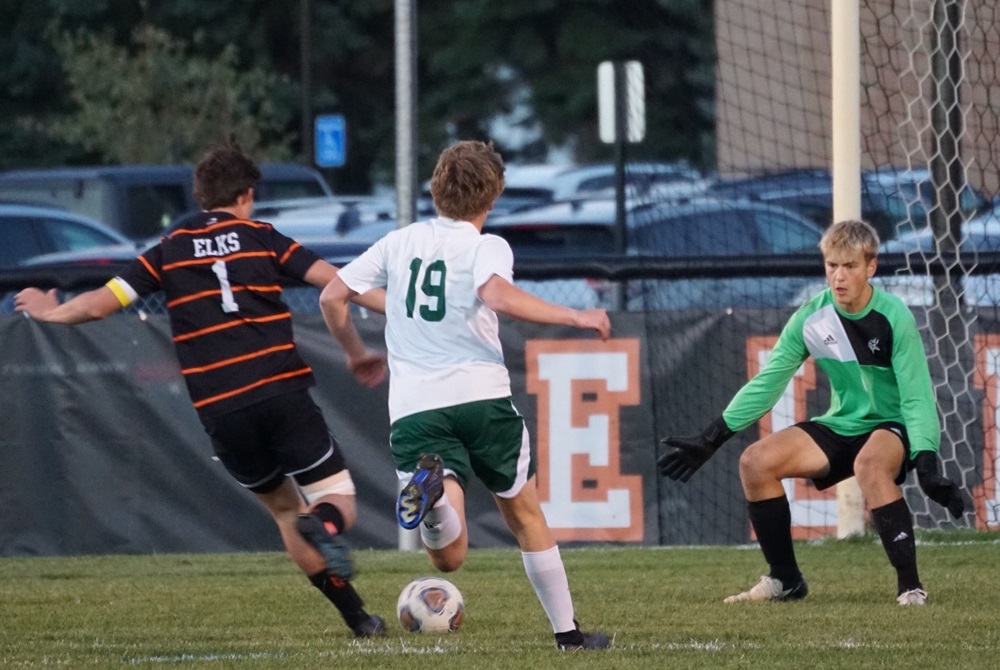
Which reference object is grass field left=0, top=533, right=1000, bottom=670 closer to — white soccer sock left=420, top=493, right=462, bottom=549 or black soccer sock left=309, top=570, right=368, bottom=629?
black soccer sock left=309, top=570, right=368, bottom=629

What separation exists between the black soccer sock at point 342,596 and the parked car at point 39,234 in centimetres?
998

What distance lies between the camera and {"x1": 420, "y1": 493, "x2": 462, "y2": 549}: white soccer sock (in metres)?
6.27

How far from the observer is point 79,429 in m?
10.5

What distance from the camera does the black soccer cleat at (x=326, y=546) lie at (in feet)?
20.9

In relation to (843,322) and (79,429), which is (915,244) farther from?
(79,429)

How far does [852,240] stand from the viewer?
7.52m

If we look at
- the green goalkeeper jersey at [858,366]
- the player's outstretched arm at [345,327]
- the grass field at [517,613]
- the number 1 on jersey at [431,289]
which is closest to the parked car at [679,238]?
the grass field at [517,613]

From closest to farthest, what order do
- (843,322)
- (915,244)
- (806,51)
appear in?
1. (843,322)
2. (915,244)
3. (806,51)

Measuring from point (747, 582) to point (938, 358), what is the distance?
7.38 ft

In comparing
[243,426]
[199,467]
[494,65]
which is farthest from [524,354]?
[494,65]

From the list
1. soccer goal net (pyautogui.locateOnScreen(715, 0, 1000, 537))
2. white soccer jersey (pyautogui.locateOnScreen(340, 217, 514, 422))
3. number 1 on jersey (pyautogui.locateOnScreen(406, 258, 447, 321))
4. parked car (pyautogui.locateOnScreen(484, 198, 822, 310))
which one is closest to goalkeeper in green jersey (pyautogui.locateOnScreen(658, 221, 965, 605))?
white soccer jersey (pyautogui.locateOnScreen(340, 217, 514, 422))

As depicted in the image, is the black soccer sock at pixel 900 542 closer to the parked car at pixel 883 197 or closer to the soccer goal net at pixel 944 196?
the soccer goal net at pixel 944 196

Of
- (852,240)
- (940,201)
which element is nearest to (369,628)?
(852,240)

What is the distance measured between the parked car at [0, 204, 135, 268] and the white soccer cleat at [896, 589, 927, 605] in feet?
33.8
